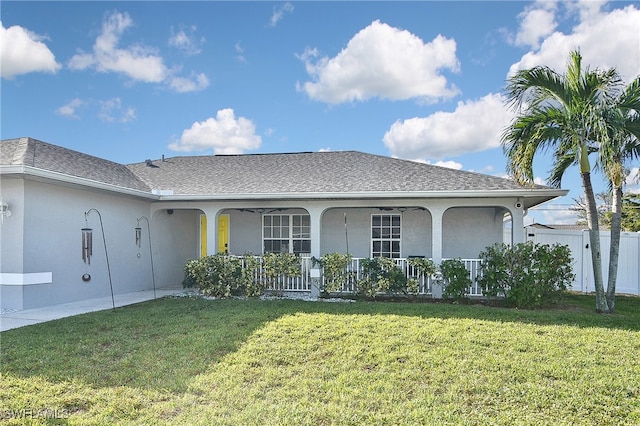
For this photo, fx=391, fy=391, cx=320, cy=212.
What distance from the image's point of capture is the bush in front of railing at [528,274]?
834 centimetres

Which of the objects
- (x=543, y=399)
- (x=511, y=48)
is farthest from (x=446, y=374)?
(x=511, y=48)

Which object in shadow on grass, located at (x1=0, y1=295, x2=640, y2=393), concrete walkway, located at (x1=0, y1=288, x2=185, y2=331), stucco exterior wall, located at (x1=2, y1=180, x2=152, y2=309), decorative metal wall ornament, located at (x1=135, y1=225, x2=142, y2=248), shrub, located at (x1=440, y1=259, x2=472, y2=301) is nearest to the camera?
shadow on grass, located at (x1=0, y1=295, x2=640, y2=393)

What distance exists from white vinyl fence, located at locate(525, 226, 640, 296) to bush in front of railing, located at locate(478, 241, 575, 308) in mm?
3404

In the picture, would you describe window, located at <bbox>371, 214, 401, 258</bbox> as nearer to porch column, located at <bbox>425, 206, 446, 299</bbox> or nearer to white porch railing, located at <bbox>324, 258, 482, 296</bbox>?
white porch railing, located at <bbox>324, 258, 482, 296</bbox>

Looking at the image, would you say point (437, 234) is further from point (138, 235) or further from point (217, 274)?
point (138, 235)

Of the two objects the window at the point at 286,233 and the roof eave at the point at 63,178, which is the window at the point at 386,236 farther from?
the roof eave at the point at 63,178

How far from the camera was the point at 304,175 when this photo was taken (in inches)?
466

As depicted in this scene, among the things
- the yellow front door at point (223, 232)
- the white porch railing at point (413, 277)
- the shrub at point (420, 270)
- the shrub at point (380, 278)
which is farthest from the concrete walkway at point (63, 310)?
the shrub at point (420, 270)

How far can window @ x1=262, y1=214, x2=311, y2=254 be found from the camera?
39.8ft

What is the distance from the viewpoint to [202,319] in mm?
7148

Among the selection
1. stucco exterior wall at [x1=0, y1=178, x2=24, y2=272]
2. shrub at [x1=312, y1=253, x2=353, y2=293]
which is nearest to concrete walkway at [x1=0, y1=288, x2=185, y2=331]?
stucco exterior wall at [x1=0, y1=178, x2=24, y2=272]

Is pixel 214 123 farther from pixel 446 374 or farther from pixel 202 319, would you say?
Result: pixel 446 374

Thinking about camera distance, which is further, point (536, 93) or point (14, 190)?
point (536, 93)

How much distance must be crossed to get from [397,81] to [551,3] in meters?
4.61
